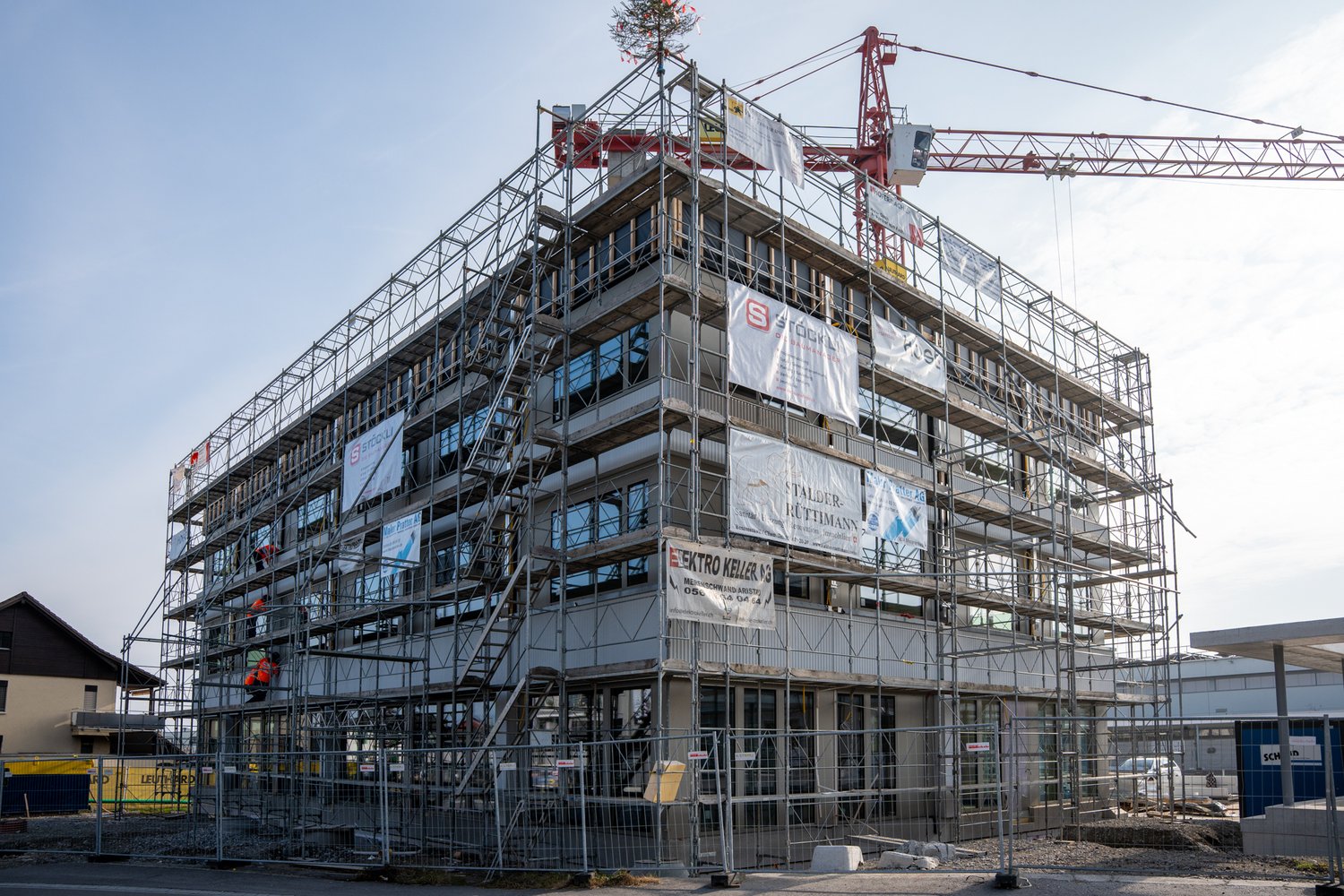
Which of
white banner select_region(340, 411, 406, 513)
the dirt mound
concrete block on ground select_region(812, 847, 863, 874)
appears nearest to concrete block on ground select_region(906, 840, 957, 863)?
concrete block on ground select_region(812, 847, 863, 874)

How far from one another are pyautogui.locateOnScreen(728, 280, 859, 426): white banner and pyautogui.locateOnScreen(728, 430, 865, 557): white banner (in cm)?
120

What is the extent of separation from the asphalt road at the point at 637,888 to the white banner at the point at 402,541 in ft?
41.2

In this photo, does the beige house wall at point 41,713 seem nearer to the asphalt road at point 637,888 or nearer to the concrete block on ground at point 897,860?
the asphalt road at point 637,888

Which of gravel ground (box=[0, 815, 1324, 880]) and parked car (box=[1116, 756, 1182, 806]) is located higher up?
gravel ground (box=[0, 815, 1324, 880])

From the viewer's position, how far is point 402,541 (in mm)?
28328

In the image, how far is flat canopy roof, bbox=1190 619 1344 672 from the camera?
2005 centimetres

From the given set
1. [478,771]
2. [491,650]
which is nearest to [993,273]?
[491,650]

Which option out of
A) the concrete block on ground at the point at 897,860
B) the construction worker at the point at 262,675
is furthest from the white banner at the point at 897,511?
the construction worker at the point at 262,675

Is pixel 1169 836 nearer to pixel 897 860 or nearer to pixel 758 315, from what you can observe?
pixel 897 860

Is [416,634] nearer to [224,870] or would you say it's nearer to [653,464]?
[653,464]

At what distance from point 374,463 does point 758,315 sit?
504 inches

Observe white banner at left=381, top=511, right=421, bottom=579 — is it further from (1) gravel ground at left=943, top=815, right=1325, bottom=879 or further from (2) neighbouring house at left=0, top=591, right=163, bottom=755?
(2) neighbouring house at left=0, top=591, right=163, bottom=755

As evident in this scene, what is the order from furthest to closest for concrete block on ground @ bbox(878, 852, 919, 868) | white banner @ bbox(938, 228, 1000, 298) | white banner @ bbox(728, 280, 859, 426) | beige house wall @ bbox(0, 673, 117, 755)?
1. beige house wall @ bbox(0, 673, 117, 755)
2. white banner @ bbox(938, 228, 1000, 298)
3. white banner @ bbox(728, 280, 859, 426)
4. concrete block on ground @ bbox(878, 852, 919, 868)

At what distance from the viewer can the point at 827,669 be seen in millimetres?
23547
